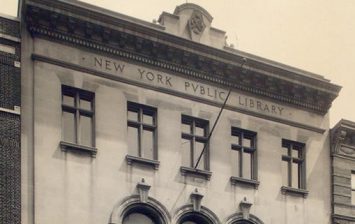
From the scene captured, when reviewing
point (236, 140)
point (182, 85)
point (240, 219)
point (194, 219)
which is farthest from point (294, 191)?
point (182, 85)

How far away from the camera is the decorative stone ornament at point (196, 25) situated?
1460 inches

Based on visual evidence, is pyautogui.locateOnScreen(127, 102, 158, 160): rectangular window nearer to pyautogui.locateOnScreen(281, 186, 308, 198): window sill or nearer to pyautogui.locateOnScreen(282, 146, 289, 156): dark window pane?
pyautogui.locateOnScreen(281, 186, 308, 198): window sill

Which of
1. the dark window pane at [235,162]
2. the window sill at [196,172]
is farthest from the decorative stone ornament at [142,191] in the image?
the dark window pane at [235,162]

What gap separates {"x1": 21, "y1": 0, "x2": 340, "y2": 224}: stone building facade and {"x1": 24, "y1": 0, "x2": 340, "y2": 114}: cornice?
47mm

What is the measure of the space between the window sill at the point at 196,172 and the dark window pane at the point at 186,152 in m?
0.47

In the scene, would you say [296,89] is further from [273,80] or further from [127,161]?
[127,161]

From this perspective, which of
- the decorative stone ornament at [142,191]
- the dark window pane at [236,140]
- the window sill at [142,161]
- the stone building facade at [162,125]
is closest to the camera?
the stone building facade at [162,125]

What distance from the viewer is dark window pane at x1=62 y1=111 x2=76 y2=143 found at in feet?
109

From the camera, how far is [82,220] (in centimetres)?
3241

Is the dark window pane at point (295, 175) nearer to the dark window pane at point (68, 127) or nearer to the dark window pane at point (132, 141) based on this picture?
the dark window pane at point (132, 141)

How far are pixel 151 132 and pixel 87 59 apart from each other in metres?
3.80

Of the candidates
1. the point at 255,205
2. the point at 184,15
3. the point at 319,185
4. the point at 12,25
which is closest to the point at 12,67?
the point at 12,25

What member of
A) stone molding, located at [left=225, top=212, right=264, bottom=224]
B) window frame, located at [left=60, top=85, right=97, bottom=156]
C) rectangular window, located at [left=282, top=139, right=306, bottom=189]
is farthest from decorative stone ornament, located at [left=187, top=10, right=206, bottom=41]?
stone molding, located at [left=225, top=212, right=264, bottom=224]

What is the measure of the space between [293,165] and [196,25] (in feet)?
24.0
